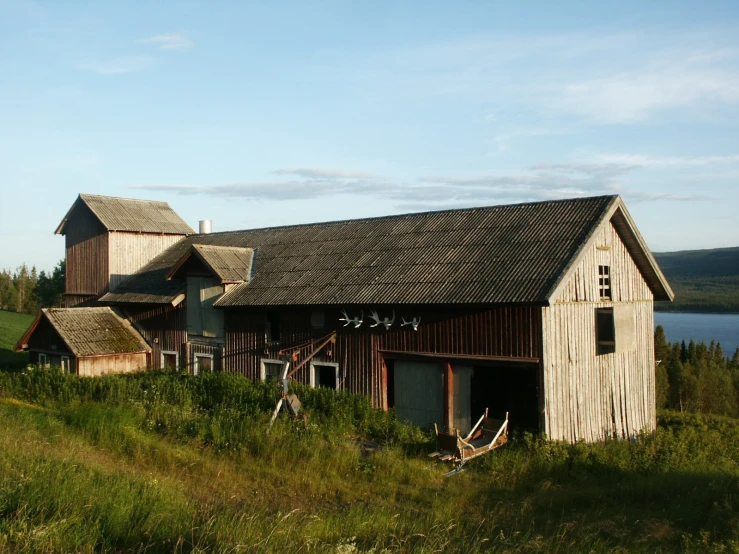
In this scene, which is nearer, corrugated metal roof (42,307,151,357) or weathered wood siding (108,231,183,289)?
corrugated metal roof (42,307,151,357)

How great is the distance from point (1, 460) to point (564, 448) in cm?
1100

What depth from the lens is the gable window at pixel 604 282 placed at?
A: 696 inches

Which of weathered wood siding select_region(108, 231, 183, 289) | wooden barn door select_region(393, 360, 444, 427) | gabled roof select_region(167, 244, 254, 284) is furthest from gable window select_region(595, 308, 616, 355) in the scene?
weathered wood siding select_region(108, 231, 183, 289)

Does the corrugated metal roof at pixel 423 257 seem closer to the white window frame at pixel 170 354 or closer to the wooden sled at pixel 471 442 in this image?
the white window frame at pixel 170 354

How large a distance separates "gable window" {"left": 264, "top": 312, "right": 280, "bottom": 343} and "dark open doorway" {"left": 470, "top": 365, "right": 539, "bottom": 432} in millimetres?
6366

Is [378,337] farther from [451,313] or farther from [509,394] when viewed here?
[509,394]

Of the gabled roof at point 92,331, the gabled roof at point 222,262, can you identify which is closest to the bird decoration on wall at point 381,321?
the gabled roof at point 222,262

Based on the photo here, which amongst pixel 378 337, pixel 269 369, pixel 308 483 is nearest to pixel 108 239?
pixel 269 369

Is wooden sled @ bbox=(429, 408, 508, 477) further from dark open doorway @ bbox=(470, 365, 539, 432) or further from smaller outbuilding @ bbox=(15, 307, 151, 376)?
smaller outbuilding @ bbox=(15, 307, 151, 376)

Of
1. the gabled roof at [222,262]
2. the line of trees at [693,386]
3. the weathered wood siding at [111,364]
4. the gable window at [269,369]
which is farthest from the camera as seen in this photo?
the line of trees at [693,386]

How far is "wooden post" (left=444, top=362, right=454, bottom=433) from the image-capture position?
55.8ft

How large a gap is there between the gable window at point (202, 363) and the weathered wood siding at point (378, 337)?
Answer: 1.11 meters

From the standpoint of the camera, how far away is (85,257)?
2997 centimetres

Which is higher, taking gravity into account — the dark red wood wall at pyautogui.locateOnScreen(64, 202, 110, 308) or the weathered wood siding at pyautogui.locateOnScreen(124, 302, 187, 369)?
the dark red wood wall at pyautogui.locateOnScreen(64, 202, 110, 308)
